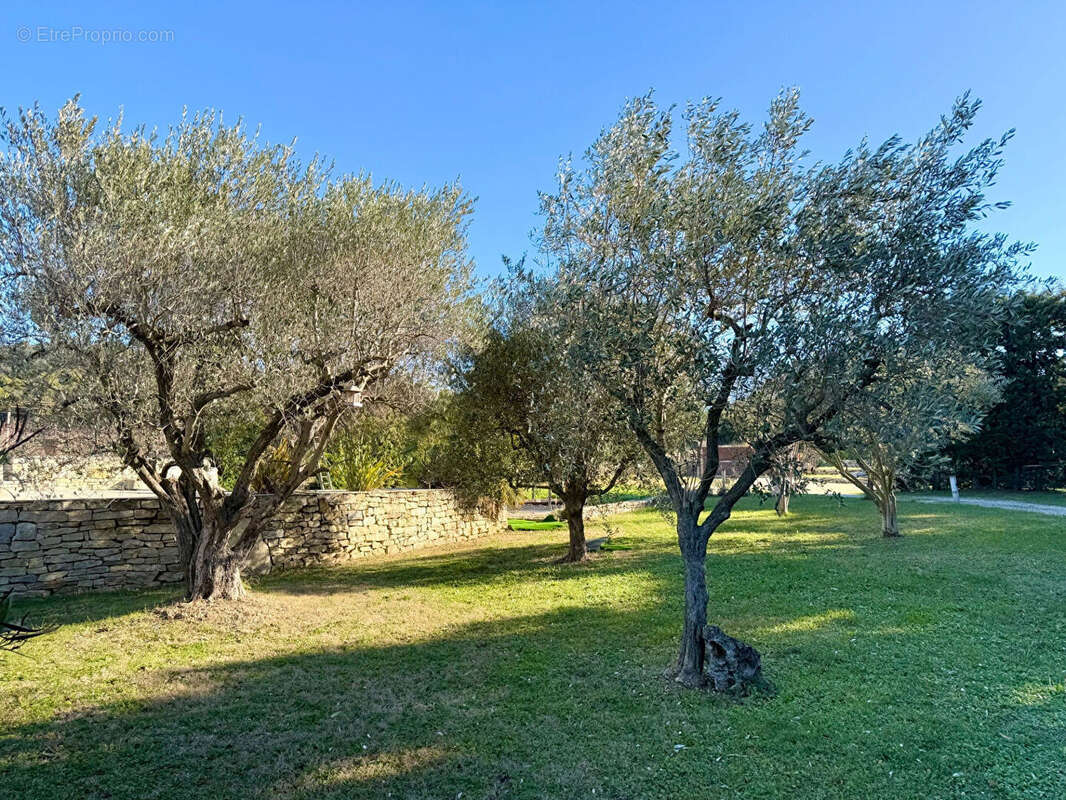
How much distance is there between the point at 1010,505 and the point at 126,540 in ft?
88.9

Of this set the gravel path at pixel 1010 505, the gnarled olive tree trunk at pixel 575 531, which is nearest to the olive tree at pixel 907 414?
the gnarled olive tree trunk at pixel 575 531

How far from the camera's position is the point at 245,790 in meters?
Answer: 3.93

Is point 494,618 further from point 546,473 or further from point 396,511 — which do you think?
point 396,511

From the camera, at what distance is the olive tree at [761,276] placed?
4.90m

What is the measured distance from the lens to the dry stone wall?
969 centimetres

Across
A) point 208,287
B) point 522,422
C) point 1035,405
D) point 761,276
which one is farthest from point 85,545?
point 1035,405

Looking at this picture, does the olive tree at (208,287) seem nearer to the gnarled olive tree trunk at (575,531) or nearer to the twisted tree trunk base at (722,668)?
the gnarled olive tree trunk at (575,531)

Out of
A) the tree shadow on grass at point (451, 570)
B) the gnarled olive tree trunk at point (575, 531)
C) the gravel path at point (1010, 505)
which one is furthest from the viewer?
the gravel path at point (1010, 505)

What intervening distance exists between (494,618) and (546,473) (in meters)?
4.10

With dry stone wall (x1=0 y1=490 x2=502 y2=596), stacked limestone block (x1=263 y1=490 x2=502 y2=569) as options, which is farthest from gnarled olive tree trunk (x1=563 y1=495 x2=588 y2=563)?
dry stone wall (x1=0 y1=490 x2=502 y2=596)

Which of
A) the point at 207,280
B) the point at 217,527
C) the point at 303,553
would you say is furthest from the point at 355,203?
the point at 303,553

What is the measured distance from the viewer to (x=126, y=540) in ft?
35.3

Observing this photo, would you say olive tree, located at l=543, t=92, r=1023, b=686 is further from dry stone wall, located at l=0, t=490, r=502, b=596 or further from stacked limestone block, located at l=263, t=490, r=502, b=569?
dry stone wall, located at l=0, t=490, r=502, b=596

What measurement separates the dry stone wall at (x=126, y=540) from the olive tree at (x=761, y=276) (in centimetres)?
955
